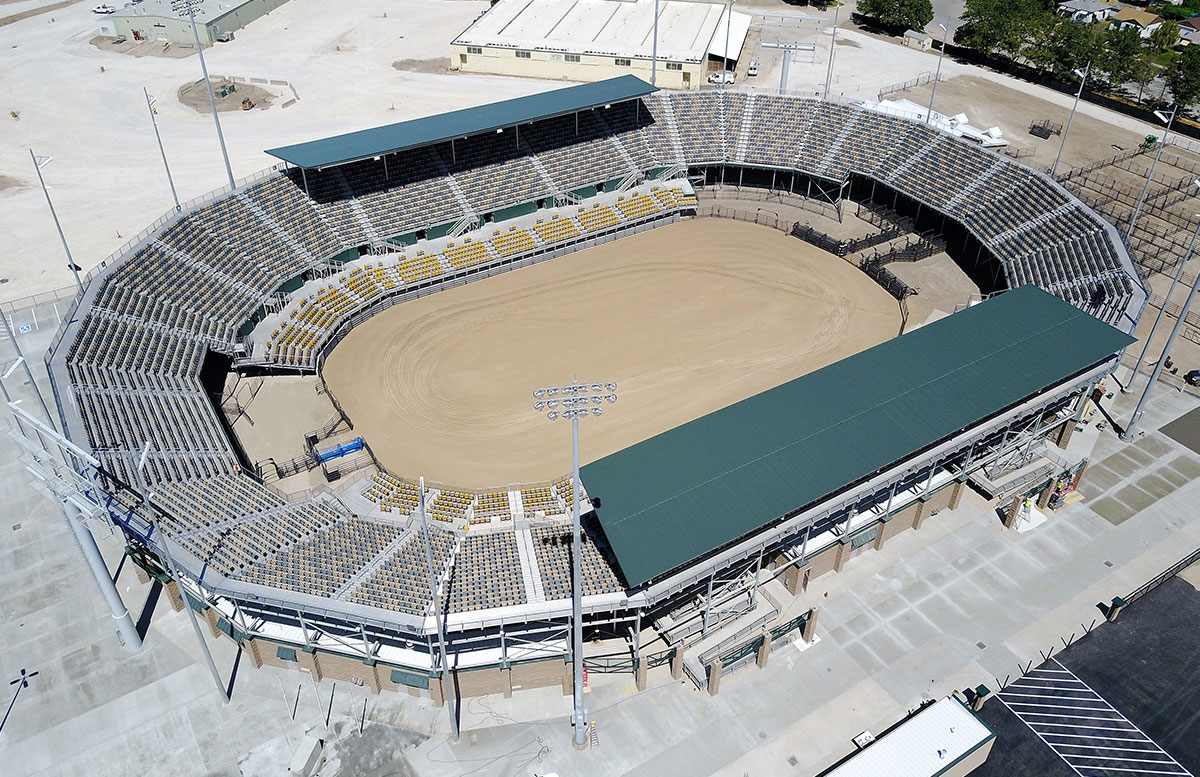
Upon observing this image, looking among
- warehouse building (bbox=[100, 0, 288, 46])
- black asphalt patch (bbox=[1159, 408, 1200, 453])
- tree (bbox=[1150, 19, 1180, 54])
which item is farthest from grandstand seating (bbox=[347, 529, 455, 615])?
tree (bbox=[1150, 19, 1180, 54])

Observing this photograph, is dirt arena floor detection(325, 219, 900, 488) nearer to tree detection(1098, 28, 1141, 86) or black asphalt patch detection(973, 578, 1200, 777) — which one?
black asphalt patch detection(973, 578, 1200, 777)

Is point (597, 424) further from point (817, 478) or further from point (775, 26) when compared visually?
point (775, 26)

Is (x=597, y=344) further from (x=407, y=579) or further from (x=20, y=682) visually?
(x=20, y=682)

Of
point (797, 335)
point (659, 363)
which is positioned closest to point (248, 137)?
point (659, 363)

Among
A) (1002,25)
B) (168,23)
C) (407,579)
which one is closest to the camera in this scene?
(407,579)

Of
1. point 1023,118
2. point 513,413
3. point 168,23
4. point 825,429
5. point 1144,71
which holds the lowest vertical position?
point 513,413

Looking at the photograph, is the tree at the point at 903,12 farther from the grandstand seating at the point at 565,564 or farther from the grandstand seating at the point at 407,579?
the grandstand seating at the point at 407,579

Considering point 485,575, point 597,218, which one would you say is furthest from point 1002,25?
point 485,575
